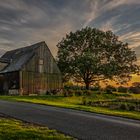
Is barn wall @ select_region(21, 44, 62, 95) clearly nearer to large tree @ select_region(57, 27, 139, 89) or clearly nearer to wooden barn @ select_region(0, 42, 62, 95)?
wooden barn @ select_region(0, 42, 62, 95)

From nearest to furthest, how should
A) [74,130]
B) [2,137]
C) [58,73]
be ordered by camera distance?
[2,137] < [74,130] < [58,73]

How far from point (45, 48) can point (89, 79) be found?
16108 mm

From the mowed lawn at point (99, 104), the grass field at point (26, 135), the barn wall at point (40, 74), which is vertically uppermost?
the barn wall at point (40, 74)

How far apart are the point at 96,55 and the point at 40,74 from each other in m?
16.2

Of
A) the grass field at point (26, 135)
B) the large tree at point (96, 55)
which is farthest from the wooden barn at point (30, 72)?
the grass field at point (26, 135)

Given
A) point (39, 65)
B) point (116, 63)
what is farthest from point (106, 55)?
point (39, 65)

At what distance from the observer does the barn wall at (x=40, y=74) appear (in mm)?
47938

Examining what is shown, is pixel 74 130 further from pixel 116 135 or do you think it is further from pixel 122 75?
pixel 122 75

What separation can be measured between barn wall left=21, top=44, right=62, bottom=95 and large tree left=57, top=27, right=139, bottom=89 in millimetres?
8677

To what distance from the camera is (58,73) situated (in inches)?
2111

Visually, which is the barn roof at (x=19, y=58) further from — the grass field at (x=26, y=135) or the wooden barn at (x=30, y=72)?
the grass field at (x=26, y=135)

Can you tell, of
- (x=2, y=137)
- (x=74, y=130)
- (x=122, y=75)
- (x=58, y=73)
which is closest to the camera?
(x=2, y=137)

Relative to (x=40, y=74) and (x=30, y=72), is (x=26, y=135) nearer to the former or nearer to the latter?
(x=30, y=72)

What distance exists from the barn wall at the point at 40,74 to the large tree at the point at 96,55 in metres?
8.68
